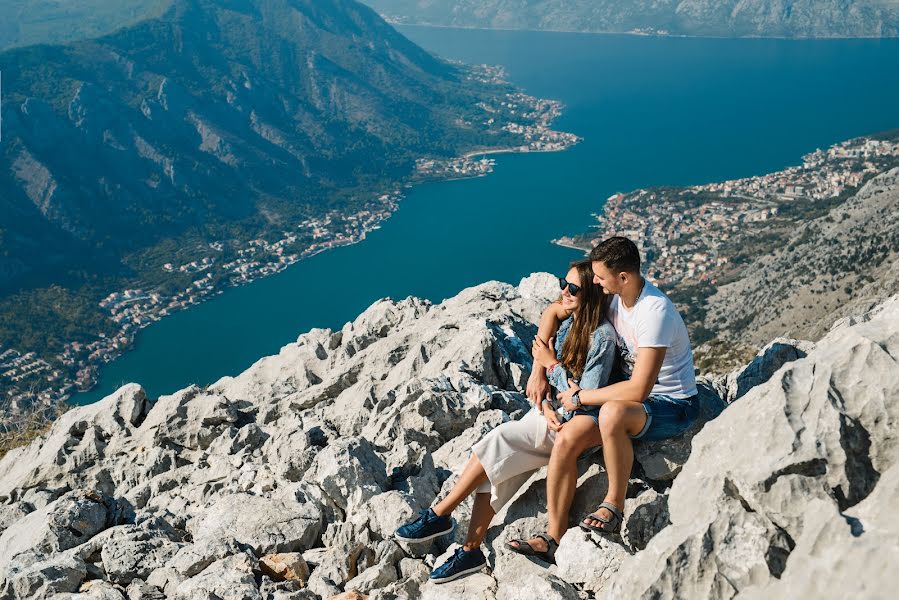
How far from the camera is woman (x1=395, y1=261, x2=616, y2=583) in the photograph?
4.75m

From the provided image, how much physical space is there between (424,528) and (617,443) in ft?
5.03

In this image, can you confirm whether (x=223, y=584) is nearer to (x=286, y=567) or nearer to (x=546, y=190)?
(x=286, y=567)

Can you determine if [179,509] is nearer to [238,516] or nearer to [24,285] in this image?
[238,516]

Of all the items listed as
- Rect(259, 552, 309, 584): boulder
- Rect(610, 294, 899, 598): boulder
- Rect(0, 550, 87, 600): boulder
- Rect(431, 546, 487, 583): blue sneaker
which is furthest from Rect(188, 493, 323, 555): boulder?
Rect(610, 294, 899, 598): boulder

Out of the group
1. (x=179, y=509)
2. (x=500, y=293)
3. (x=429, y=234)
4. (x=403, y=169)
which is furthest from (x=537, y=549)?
(x=403, y=169)

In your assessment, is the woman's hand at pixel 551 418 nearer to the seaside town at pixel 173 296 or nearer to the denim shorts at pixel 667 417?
the denim shorts at pixel 667 417

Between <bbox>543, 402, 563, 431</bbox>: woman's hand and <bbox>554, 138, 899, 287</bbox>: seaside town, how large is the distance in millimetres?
65253

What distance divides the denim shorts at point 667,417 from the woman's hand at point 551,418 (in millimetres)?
505

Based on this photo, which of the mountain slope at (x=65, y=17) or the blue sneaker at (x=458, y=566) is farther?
the mountain slope at (x=65, y=17)

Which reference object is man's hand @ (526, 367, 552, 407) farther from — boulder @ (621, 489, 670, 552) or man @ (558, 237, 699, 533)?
boulder @ (621, 489, 670, 552)

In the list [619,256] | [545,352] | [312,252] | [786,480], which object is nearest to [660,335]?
[619,256]

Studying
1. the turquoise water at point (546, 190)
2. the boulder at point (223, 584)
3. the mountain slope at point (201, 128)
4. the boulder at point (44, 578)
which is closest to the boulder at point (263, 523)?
the boulder at point (223, 584)

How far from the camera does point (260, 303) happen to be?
7538cm

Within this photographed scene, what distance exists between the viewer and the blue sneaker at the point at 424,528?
16.9 feet
